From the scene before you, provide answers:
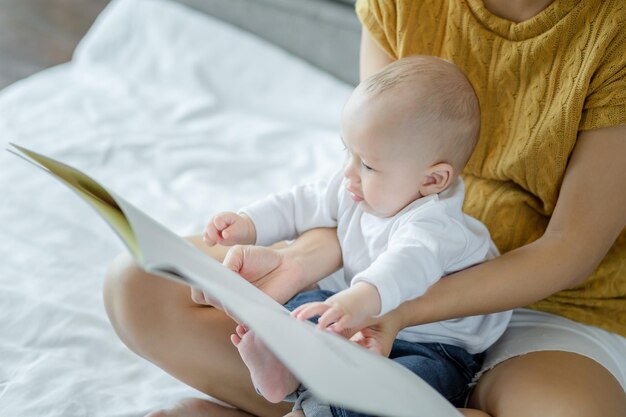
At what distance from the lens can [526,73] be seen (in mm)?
1169

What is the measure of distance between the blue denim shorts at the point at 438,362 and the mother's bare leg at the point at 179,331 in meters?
0.11

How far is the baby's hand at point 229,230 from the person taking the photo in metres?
1.12

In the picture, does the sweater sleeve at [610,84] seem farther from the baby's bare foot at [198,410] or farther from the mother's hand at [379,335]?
the baby's bare foot at [198,410]

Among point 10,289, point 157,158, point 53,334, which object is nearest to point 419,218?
point 53,334

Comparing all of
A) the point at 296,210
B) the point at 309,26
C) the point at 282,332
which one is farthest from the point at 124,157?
the point at 282,332

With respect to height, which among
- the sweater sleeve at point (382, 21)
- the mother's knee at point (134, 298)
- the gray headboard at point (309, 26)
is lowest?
the gray headboard at point (309, 26)

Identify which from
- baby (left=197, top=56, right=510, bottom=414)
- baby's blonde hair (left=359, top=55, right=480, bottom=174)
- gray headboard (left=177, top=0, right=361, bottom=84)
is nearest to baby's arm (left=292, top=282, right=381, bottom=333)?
baby (left=197, top=56, right=510, bottom=414)

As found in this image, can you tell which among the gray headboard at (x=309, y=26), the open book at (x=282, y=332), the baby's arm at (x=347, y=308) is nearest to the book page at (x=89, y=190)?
the open book at (x=282, y=332)

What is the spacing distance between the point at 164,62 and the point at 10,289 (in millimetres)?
870

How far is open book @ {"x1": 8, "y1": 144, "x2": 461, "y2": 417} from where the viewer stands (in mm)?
735

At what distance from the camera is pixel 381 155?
1.06 m

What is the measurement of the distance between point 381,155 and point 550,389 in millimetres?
335

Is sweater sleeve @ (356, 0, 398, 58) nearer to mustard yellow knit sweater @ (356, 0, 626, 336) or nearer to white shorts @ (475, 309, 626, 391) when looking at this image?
mustard yellow knit sweater @ (356, 0, 626, 336)

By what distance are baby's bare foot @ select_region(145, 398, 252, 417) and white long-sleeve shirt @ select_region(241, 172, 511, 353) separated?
0.69 ft
